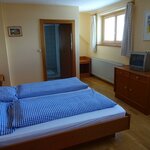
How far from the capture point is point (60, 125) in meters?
1.78

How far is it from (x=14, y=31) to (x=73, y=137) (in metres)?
3.31

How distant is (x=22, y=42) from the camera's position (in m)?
4.19

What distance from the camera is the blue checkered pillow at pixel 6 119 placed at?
162 centimetres

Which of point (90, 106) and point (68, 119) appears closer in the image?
point (68, 119)

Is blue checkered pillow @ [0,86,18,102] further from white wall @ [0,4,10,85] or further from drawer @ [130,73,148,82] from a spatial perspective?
drawer @ [130,73,148,82]

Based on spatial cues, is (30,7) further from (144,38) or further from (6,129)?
(6,129)

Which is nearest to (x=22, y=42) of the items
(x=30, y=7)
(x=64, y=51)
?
(x=30, y=7)

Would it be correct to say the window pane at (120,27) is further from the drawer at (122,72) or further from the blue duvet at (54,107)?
the blue duvet at (54,107)

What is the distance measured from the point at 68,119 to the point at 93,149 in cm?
56

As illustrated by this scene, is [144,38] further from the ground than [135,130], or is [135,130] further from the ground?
[144,38]

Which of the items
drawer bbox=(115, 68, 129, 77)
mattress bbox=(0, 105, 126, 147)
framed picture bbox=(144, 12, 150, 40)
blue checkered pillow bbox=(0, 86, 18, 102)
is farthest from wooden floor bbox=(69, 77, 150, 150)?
framed picture bbox=(144, 12, 150, 40)

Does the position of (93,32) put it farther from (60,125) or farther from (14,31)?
(60,125)

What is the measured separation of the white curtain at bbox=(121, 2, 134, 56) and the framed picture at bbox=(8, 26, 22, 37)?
8.83 ft

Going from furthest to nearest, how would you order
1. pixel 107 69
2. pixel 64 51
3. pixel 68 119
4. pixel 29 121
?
pixel 64 51 < pixel 107 69 < pixel 68 119 < pixel 29 121
